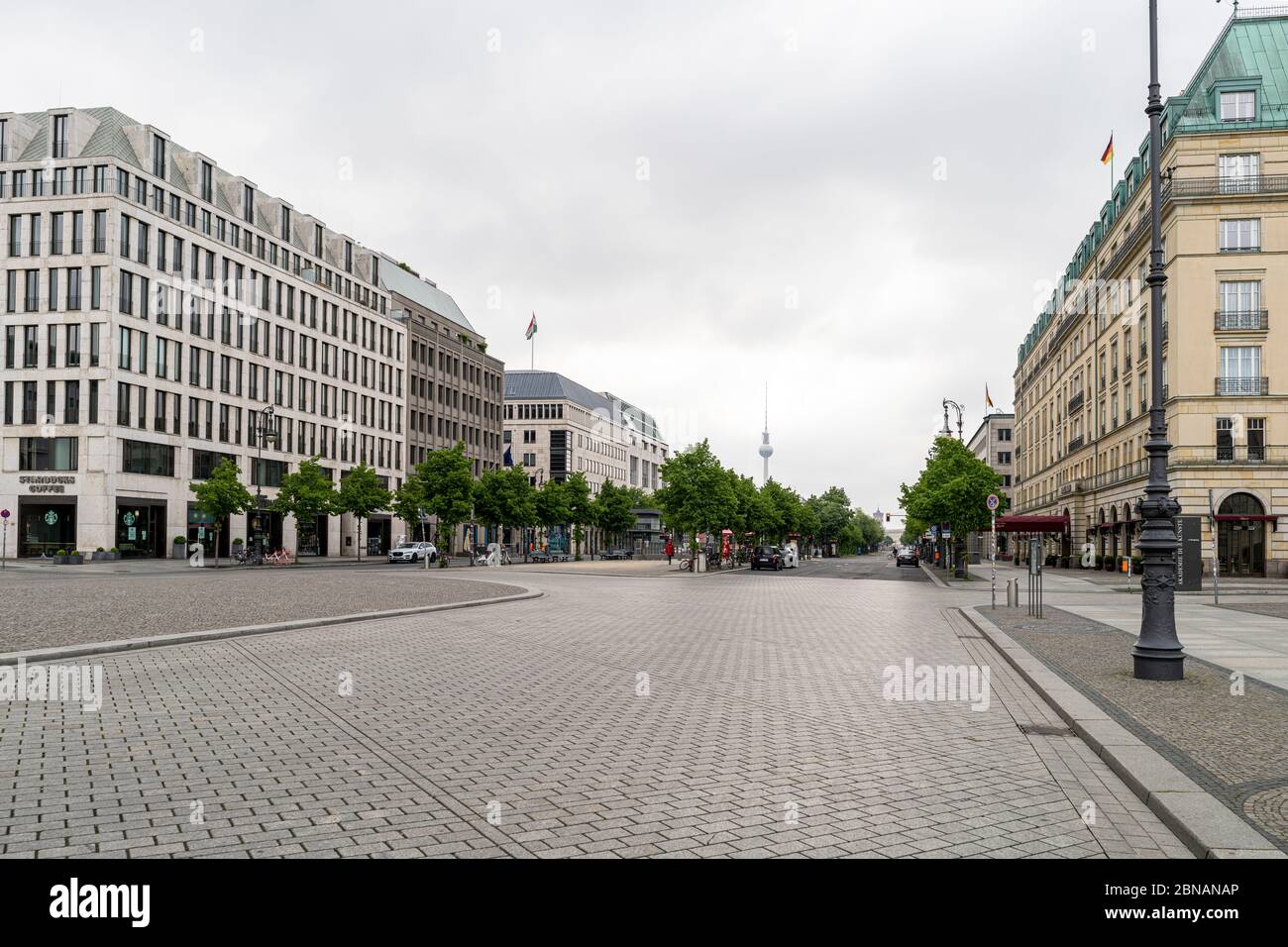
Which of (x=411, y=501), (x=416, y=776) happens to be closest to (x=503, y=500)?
(x=411, y=501)

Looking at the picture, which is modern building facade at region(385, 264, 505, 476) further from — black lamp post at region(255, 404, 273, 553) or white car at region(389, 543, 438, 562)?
white car at region(389, 543, 438, 562)

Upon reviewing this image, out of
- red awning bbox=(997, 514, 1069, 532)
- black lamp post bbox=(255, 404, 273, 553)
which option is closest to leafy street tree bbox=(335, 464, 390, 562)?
black lamp post bbox=(255, 404, 273, 553)

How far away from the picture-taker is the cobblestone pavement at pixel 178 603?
15.4 meters

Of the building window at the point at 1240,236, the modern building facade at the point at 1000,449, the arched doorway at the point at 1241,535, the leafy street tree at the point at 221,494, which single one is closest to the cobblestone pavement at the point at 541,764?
the arched doorway at the point at 1241,535

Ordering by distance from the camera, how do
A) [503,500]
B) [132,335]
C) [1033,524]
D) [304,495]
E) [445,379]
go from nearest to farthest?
1. [132,335]
2. [304,495]
3. [1033,524]
4. [503,500]
5. [445,379]

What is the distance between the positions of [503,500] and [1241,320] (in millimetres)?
49277

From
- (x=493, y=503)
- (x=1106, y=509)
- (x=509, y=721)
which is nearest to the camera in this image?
(x=509, y=721)

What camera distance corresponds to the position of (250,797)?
6055 mm

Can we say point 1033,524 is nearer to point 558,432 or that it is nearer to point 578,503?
point 578,503

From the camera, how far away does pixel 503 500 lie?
75688mm

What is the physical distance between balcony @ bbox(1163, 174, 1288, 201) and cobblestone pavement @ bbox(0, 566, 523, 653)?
38.8m
